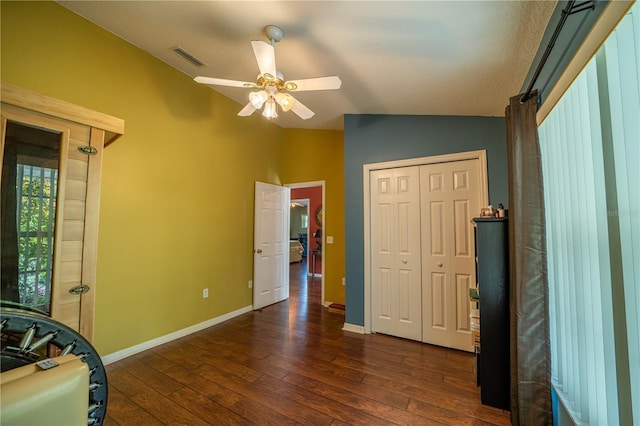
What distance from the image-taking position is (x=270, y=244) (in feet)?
14.3

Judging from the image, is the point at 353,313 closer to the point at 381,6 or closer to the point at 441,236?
the point at 441,236

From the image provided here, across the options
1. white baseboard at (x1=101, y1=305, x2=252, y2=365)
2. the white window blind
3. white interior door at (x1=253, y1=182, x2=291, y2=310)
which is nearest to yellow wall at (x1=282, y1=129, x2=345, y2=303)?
white interior door at (x1=253, y1=182, x2=291, y2=310)

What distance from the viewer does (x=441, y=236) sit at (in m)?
2.88

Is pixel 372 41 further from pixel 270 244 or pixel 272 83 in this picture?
pixel 270 244

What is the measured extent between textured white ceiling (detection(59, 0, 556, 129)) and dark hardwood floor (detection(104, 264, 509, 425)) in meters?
2.51

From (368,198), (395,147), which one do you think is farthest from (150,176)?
(395,147)

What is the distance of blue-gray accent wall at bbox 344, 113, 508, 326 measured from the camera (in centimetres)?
262

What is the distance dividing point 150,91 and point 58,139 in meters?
1.60

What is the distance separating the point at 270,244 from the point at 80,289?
2.82 meters

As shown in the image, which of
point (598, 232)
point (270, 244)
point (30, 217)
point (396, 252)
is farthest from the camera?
point (270, 244)

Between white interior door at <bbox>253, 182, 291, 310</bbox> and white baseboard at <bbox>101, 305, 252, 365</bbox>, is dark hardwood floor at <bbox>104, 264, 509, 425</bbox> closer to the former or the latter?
white baseboard at <bbox>101, 305, 252, 365</bbox>

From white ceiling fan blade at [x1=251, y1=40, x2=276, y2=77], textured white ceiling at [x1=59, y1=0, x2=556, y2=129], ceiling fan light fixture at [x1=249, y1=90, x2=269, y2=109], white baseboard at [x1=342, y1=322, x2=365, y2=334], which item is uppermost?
textured white ceiling at [x1=59, y1=0, x2=556, y2=129]

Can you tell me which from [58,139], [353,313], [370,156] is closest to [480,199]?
[370,156]

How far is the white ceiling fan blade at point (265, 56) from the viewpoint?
174 cm
